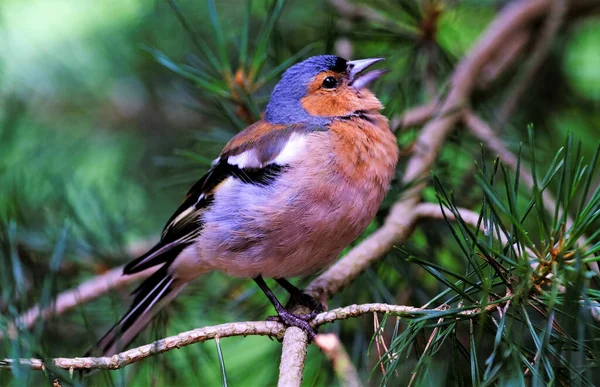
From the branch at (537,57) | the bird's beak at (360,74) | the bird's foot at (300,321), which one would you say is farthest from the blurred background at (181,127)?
the bird's foot at (300,321)

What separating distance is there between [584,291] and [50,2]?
3.74 meters

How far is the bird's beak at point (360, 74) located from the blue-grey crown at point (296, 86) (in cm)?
4

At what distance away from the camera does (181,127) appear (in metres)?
3.80

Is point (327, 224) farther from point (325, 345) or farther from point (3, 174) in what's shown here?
point (3, 174)

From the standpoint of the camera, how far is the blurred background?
2.41m

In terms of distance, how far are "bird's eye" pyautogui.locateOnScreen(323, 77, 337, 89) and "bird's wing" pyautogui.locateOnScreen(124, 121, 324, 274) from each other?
313 mm

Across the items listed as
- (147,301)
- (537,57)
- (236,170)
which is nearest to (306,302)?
(236,170)

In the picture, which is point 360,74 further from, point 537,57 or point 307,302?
point 307,302

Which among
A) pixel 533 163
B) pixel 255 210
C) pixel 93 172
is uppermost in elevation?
pixel 533 163

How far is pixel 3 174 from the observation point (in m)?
2.85

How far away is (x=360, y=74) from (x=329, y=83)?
0.46 ft

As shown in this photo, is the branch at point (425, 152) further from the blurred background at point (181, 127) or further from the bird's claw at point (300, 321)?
the bird's claw at point (300, 321)

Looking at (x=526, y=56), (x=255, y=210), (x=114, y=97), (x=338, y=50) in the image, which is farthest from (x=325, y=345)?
(x=114, y=97)

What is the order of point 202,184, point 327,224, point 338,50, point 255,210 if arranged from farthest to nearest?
point 338,50 → point 202,184 → point 255,210 → point 327,224
